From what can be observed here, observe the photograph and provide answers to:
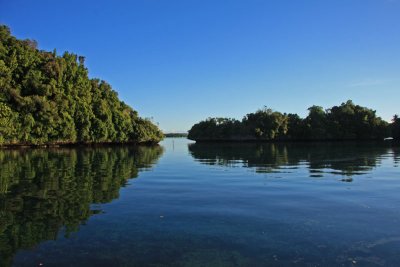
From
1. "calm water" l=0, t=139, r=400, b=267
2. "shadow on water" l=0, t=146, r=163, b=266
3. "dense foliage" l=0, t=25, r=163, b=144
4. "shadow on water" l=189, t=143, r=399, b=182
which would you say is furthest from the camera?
"dense foliage" l=0, t=25, r=163, b=144

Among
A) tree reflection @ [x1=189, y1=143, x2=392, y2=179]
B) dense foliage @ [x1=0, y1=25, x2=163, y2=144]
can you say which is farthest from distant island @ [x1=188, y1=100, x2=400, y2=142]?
tree reflection @ [x1=189, y1=143, x2=392, y2=179]

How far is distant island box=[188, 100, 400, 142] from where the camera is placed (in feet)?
487

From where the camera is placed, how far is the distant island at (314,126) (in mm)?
148500

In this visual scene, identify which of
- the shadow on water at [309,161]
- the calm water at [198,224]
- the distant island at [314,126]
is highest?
the distant island at [314,126]

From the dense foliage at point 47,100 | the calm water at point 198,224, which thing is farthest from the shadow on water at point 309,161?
the dense foliage at point 47,100

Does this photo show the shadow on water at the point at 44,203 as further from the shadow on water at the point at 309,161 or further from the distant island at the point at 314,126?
the distant island at the point at 314,126

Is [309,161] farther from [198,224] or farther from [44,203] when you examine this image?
[44,203]

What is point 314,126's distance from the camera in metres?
152

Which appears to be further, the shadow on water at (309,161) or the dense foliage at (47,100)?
the dense foliage at (47,100)

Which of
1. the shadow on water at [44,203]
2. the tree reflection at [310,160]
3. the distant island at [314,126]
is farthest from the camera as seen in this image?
the distant island at [314,126]

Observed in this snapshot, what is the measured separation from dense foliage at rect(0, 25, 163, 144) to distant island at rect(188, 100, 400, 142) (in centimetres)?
6316

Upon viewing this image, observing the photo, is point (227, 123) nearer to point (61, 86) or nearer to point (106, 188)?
point (61, 86)

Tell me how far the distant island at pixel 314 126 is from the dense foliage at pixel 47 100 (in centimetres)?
6316

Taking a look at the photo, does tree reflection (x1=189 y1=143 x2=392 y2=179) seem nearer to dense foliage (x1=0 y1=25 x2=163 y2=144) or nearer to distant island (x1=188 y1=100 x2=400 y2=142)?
dense foliage (x1=0 y1=25 x2=163 y2=144)
